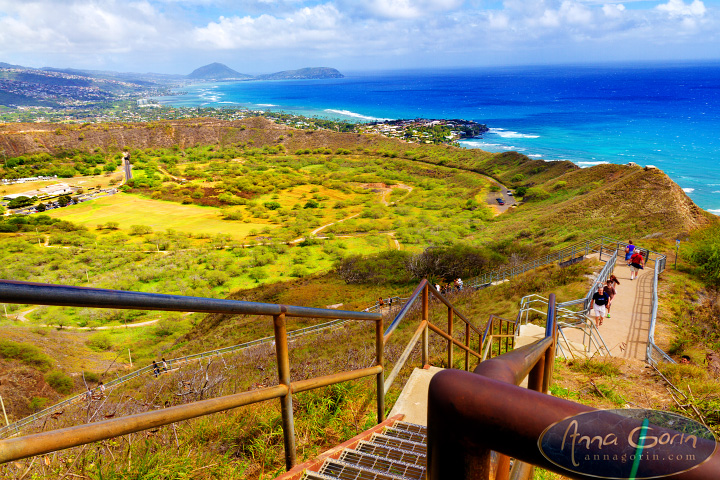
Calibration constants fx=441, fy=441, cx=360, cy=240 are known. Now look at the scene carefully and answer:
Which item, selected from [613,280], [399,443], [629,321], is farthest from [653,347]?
[399,443]

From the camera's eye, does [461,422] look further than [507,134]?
No

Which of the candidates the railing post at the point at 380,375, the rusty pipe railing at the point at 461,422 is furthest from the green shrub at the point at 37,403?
the rusty pipe railing at the point at 461,422

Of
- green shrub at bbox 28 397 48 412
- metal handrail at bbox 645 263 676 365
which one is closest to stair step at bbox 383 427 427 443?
metal handrail at bbox 645 263 676 365

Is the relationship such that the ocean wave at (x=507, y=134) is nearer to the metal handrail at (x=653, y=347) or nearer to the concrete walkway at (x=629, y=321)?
the concrete walkway at (x=629, y=321)

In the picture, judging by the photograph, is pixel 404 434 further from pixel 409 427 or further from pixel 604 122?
pixel 604 122

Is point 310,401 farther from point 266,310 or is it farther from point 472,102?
point 472,102

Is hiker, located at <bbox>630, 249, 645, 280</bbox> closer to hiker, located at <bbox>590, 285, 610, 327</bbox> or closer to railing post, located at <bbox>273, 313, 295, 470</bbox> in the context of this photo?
hiker, located at <bbox>590, 285, 610, 327</bbox>
